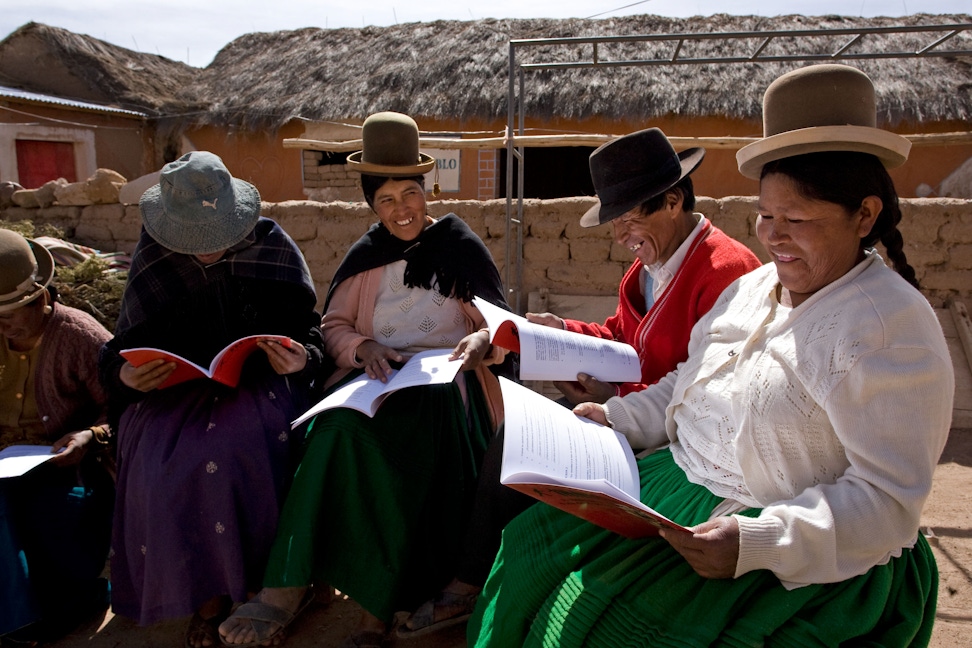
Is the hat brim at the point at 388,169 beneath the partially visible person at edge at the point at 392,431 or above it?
above

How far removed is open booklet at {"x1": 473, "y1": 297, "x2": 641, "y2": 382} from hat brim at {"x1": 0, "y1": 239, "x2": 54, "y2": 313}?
1677mm

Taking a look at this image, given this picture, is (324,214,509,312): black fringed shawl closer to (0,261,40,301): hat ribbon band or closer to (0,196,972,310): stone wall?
(0,261,40,301): hat ribbon band

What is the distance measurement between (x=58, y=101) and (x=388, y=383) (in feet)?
42.2

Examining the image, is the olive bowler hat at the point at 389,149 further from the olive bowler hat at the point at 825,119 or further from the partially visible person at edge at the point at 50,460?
the olive bowler hat at the point at 825,119

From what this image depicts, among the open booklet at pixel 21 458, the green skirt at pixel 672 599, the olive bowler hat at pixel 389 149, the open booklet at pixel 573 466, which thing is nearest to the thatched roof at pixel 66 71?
the olive bowler hat at pixel 389 149

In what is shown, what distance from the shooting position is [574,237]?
5422mm

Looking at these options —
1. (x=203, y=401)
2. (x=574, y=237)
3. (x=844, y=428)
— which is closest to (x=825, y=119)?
(x=844, y=428)

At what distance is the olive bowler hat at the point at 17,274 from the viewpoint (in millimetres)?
2596

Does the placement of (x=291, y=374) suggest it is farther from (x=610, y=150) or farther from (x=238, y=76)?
(x=238, y=76)

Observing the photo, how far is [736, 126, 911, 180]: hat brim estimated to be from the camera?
1533mm

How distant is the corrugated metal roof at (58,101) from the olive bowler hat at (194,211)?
11.8 metres

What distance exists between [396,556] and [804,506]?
143 centimetres

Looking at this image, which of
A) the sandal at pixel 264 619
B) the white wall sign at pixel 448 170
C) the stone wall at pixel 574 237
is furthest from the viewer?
the white wall sign at pixel 448 170

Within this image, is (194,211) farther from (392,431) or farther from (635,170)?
(635,170)
